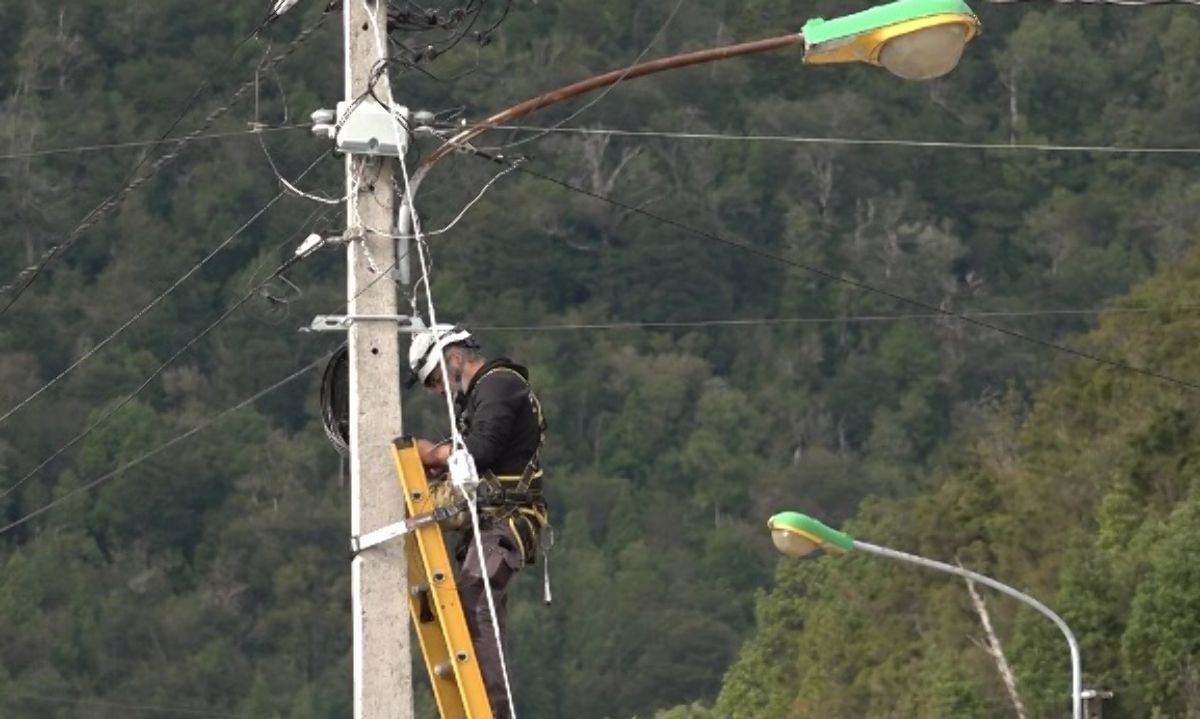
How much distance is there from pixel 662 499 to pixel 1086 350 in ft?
177

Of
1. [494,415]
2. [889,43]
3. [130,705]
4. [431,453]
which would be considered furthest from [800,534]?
[130,705]

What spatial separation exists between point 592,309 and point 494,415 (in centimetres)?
12945

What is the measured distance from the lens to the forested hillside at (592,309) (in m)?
125

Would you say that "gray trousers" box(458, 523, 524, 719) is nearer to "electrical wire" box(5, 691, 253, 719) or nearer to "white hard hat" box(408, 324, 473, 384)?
"white hard hat" box(408, 324, 473, 384)

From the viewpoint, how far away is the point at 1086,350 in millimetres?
85188

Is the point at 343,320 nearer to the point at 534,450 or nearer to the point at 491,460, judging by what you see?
the point at 491,460

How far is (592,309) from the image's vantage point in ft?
481

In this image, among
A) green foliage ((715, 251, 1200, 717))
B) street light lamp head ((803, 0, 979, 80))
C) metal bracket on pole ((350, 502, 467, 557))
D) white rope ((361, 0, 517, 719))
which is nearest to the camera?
metal bracket on pole ((350, 502, 467, 557))

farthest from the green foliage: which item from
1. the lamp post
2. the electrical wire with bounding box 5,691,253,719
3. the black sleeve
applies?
the black sleeve

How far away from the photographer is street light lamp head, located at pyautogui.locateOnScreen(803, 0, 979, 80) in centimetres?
1778

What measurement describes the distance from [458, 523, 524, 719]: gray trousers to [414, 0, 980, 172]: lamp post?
1451 millimetres

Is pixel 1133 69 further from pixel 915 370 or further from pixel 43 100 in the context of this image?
pixel 43 100

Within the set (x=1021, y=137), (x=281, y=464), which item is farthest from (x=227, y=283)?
(x=1021, y=137)

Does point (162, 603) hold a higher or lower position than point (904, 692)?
lower
